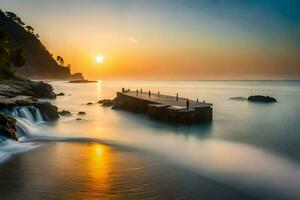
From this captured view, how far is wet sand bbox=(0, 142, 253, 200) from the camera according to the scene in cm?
1232

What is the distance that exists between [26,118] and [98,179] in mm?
17479

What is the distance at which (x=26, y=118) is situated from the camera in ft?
94.6

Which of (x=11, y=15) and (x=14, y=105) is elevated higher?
(x=11, y=15)

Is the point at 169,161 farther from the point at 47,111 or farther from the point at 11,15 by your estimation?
the point at 11,15

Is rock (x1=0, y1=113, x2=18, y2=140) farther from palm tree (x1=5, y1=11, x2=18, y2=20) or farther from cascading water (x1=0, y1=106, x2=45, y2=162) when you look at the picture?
palm tree (x1=5, y1=11, x2=18, y2=20)

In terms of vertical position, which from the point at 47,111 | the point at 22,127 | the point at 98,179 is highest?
the point at 47,111

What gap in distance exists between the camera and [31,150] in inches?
759

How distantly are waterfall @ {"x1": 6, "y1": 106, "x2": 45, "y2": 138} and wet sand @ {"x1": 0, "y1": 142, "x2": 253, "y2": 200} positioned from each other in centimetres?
631

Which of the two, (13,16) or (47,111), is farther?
(13,16)

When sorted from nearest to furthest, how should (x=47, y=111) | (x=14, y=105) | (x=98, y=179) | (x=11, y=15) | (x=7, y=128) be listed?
1. (x=98, y=179)
2. (x=7, y=128)
3. (x=14, y=105)
4. (x=47, y=111)
5. (x=11, y=15)

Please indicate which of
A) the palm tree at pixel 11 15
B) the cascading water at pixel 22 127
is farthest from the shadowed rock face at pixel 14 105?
the palm tree at pixel 11 15

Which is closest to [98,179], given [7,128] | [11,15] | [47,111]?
[7,128]

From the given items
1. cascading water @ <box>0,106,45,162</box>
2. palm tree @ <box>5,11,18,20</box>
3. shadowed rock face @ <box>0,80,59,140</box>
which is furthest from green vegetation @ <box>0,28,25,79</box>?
palm tree @ <box>5,11,18,20</box>

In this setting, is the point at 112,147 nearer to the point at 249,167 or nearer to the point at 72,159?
the point at 72,159
